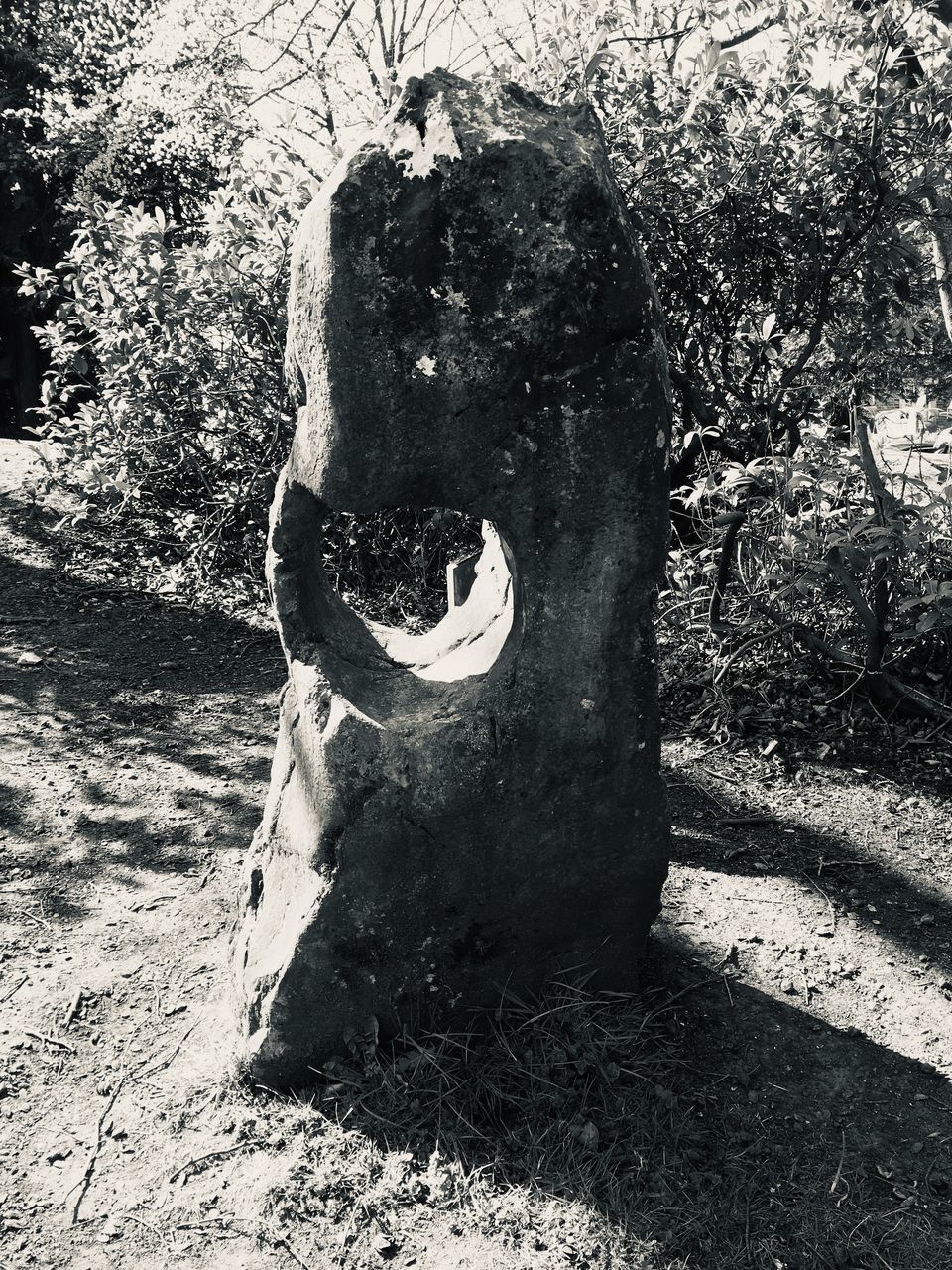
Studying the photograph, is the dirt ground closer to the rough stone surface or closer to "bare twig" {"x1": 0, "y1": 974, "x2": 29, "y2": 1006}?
"bare twig" {"x1": 0, "y1": 974, "x2": 29, "y2": 1006}

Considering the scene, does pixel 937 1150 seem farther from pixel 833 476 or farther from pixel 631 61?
pixel 631 61

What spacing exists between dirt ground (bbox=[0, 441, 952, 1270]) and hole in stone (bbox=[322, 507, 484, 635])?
1234 millimetres

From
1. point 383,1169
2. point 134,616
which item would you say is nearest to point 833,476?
point 383,1169

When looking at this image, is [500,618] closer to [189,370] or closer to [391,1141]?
[391,1141]

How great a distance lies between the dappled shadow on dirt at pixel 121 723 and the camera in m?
3.89

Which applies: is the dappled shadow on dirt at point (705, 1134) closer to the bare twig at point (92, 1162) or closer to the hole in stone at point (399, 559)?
the bare twig at point (92, 1162)

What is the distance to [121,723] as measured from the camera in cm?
486

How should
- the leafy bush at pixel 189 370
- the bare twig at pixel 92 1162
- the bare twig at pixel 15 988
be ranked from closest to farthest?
the bare twig at pixel 92 1162
the bare twig at pixel 15 988
the leafy bush at pixel 189 370

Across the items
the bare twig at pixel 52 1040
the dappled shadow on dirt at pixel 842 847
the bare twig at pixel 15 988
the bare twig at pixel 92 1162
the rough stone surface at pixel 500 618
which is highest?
the rough stone surface at pixel 500 618

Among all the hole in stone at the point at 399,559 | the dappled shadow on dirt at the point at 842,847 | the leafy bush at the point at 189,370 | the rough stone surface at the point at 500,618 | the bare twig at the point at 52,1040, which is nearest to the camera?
the rough stone surface at the point at 500,618

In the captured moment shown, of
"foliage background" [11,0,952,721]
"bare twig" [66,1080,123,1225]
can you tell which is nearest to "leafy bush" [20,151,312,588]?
"foliage background" [11,0,952,721]

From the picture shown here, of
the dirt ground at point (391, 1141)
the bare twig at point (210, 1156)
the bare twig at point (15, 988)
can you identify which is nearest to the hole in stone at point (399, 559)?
the dirt ground at point (391, 1141)

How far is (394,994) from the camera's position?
262cm

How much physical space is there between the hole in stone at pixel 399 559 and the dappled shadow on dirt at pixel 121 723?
63 cm
